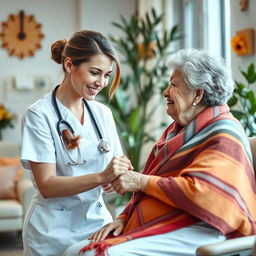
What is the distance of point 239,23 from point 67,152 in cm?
264

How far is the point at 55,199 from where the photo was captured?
233 cm

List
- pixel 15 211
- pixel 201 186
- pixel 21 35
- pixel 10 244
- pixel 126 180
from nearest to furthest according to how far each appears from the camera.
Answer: pixel 201 186 → pixel 126 180 → pixel 15 211 → pixel 10 244 → pixel 21 35

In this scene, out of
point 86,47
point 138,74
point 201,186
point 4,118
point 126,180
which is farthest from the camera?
point 4,118

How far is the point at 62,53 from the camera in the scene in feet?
8.08

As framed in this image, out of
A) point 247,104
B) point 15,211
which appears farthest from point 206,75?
point 15,211

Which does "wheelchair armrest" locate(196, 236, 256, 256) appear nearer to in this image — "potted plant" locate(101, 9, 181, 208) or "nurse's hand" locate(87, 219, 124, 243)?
"nurse's hand" locate(87, 219, 124, 243)

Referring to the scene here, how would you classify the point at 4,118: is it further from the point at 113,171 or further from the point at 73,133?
the point at 113,171

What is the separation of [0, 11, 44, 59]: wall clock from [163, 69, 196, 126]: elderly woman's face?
481 cm

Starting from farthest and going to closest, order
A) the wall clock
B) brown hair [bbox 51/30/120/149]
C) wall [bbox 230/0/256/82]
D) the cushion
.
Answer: the wall clock
the cushion
wall [bbox 230/0/256/82]
brown hair [bbox 51/30/120/149]

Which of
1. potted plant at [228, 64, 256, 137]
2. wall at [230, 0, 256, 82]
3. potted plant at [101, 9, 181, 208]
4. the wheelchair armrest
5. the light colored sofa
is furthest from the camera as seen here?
potted plant at [101, 9, 181, 208]

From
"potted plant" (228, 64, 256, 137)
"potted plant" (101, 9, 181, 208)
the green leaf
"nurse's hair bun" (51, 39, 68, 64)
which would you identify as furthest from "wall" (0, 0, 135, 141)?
"nurse's hair bun" (51, 39, 68, 64)

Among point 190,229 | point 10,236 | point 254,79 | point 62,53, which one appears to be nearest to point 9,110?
point 10,236

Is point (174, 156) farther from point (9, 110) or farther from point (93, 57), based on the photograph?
point (9, 110)

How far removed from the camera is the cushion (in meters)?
5.38
